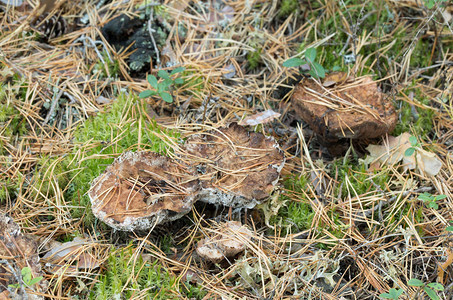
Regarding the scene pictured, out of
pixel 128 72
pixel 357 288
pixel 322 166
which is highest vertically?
pixel 128 72

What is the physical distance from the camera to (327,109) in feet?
10.0

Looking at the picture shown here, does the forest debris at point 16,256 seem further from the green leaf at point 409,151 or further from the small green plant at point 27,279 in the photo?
the green leaf at point 409,151

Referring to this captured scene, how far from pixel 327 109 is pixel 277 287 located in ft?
4.19

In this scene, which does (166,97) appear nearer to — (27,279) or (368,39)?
(27,279)

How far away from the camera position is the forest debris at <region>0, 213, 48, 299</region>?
228 cm

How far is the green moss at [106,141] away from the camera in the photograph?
9.43 ft

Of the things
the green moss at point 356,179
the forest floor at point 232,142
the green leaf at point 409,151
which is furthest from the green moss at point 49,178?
the green leaf at point 409,151

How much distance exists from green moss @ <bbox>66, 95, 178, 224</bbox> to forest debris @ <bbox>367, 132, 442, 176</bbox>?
56.6 inches

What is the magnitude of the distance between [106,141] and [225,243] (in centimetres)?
116

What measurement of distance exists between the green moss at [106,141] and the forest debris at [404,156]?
144 centimetres

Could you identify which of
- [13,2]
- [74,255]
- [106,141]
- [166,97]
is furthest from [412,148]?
[13,2]

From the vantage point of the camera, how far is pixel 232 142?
2.82m

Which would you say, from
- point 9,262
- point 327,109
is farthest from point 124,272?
point 327,109

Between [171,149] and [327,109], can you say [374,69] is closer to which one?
[327,109]
